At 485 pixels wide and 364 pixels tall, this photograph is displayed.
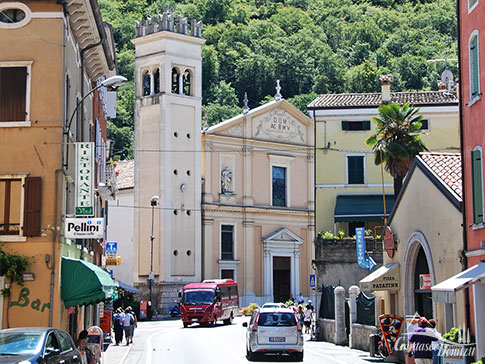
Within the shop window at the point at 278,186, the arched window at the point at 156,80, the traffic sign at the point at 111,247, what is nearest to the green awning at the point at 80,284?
the traffic sign at the point at 111,247

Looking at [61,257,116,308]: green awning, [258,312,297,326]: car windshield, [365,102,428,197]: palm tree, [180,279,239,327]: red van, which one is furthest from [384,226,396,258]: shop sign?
[180,279,239,327]: red van

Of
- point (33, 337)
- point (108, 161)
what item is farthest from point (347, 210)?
point (33, 337)

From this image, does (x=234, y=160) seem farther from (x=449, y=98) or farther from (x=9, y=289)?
(x=9, y=289)

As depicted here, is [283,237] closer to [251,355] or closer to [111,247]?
[111,247]

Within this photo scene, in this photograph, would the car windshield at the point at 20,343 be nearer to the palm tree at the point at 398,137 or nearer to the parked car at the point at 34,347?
the parked car at the point at 34,347

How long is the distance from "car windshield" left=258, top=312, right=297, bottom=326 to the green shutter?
6.43 m

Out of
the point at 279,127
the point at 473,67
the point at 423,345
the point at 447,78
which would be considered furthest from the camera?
the point at 279,127

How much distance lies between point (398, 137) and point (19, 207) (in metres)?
22.4

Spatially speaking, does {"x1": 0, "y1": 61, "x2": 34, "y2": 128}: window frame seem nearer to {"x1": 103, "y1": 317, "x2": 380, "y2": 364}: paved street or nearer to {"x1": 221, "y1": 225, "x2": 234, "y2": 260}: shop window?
{"x1": 103, "y1": 317, "x2": 380, "y2": 364}: paved street

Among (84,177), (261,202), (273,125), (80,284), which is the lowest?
(80,284)

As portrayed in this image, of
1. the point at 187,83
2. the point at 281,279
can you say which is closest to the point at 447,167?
the point at 187,83

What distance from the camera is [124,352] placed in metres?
29.1

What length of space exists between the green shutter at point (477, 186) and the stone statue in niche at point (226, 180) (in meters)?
42.1

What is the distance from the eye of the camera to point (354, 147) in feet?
185
